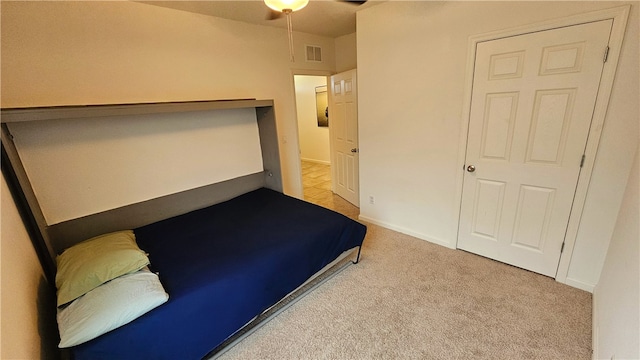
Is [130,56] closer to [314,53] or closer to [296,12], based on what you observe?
[296,12]

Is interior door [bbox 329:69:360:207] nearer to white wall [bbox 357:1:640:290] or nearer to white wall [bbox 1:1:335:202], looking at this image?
white wall [bbox 357:1:640:290]

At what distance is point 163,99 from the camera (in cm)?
250

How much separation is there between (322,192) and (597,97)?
3.59 meters

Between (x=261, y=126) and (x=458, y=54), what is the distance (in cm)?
216

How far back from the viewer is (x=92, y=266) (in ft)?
4.76

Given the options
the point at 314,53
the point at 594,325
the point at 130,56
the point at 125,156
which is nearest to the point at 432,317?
the point at 594,325

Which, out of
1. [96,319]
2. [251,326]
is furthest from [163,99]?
[251,326]

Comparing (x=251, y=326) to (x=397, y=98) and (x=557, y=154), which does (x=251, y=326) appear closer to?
(x=397, y=98)

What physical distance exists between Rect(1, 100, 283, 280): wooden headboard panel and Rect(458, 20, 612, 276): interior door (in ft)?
6.90

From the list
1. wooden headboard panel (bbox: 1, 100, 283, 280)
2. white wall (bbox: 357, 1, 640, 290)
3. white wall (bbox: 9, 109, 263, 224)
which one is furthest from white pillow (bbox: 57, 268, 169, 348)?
white wall (bbox: 357, 1, 640, 290)

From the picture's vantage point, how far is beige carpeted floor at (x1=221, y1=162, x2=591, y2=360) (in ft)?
5.39

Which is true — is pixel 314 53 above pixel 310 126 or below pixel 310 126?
above

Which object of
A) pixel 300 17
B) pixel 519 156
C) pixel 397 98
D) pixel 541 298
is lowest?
pixel 541 298

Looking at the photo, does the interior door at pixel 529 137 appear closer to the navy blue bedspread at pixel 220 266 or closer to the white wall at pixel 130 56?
the navy blue bedspread at pixel 220 266
